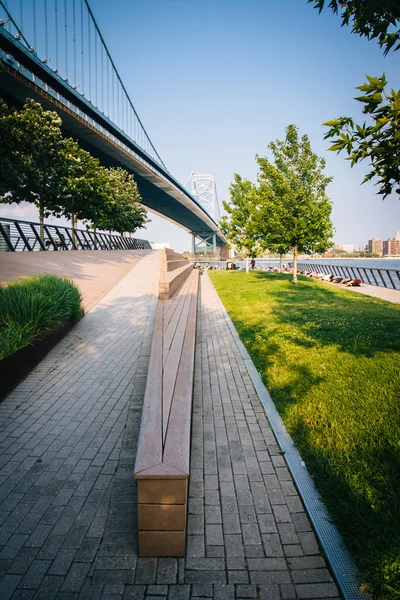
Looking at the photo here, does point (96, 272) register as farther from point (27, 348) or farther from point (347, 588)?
point (347, 588)

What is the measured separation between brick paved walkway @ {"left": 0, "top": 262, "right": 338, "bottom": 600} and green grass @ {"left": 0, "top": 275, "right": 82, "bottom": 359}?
2.55 feet

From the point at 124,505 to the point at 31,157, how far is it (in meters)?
21.8

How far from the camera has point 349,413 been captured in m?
3.62

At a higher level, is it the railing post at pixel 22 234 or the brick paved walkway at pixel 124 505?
the railing post at pixel 22 234

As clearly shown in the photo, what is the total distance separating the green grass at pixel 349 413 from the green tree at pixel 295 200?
980cm

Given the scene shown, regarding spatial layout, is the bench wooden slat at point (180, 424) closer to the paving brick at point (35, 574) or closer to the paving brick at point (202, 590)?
the paving brick at point (202, 590)

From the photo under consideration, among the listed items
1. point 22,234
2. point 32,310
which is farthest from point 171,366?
point 22,234

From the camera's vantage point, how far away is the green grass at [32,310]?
4.86 metres

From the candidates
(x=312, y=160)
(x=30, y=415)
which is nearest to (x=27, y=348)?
(x=30, y=415)

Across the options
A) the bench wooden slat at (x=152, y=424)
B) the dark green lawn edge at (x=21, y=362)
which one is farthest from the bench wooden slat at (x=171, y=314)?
the dark green lawn edge at (x=21, y=362)

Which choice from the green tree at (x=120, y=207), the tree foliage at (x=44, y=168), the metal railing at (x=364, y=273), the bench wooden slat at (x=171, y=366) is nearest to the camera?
the bench wooden slat at (x=171, y=366)

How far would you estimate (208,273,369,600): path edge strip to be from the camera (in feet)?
6.09

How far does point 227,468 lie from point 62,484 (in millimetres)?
1426

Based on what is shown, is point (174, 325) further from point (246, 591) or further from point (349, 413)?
point (246, 591)
